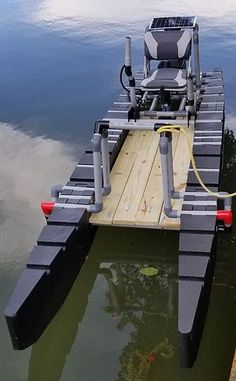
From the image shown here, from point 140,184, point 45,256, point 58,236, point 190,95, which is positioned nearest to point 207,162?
point 140,184

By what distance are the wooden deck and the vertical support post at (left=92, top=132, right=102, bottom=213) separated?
122 millimetres

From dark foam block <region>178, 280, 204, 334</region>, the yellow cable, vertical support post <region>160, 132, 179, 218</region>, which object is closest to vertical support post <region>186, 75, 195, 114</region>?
the yellow cable

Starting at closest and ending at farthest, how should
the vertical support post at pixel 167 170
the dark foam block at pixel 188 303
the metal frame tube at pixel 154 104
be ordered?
the dark foam block at pixel 188 303 < the vertical support post at pixel 167 170 < the metal frame tube at pixel 154 104

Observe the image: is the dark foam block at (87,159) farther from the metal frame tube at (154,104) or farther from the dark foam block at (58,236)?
the metal frame tube at (154,104)

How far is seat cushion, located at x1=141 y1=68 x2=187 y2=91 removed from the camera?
5621mm

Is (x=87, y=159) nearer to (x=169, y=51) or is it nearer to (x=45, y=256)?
(x=45, y=256)

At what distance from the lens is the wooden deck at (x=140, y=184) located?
436cm

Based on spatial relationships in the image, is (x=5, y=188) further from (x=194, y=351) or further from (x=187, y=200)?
(x=194, y=351)

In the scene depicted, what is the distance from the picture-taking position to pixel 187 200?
4297mm

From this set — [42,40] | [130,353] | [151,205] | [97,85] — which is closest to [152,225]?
[151,205]

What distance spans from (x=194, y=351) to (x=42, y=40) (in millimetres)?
8221

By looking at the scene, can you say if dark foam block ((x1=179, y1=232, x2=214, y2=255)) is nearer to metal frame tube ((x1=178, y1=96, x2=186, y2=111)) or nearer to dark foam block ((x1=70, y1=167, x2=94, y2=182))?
dark foam block ((x1=70, y1=167, x2=94, y2=182))

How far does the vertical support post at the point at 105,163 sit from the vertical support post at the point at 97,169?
18 centimetres

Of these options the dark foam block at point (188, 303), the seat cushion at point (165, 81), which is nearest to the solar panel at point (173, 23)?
the seat cushion at point (165, 81)
